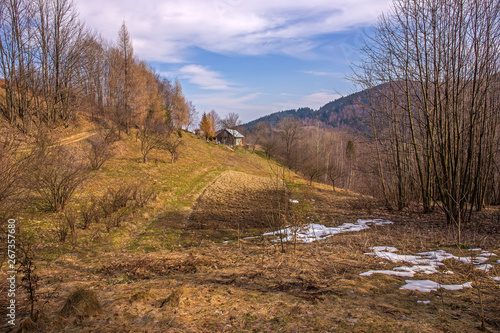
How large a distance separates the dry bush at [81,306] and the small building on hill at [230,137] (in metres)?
60.2

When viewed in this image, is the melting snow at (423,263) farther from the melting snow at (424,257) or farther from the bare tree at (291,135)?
the bare tree at (291,135)

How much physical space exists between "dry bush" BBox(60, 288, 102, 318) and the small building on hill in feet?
198

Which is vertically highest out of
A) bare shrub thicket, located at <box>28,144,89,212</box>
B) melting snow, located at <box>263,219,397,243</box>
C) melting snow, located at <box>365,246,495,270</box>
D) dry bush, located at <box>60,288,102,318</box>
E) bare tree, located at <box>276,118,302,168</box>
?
bare tree, located at <box>276,118,302,168</box>

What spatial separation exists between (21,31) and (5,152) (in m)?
18.7

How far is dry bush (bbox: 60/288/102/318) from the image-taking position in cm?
302

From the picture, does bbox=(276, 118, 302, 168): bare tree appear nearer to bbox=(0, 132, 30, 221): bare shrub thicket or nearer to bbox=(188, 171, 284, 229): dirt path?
bbox=(188, 171, 284, 229): dirt path

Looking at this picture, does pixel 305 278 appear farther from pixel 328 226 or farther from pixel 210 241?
pixel 328 226

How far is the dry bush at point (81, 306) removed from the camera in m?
3.02

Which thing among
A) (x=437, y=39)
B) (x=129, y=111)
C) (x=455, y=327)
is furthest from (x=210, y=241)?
(x=129, y=111)

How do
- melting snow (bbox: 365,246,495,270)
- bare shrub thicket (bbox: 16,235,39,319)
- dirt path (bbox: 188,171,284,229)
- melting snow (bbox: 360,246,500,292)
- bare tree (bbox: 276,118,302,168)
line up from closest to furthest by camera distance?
bare shrub thicket (bbox: 16,235,39,319), melting snow (bbox: 360,246,500,292), melting snow (bbox: 365,246,495,270), dirt path (bbox: 188,171,284,229), bare tree (bbox: 276,118,302,168)

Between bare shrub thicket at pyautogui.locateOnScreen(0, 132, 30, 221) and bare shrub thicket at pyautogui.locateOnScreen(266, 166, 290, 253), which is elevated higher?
bare shrub thicket at pyautogui.locateOnScreen(0, 132, 30, 221)

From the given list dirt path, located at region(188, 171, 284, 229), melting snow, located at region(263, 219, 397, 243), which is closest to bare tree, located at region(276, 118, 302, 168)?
dirt path, located at region(188, 171, 284, 229)

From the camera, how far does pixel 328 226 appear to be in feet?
33.7

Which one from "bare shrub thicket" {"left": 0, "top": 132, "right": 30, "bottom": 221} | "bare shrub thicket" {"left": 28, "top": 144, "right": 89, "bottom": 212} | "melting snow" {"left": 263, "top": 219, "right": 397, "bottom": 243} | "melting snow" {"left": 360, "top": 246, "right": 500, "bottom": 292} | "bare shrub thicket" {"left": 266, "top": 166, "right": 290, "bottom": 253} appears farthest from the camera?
"bare shrub thicket" {"left": 28, "top": 144, "right": 89, "bottom": 212}
